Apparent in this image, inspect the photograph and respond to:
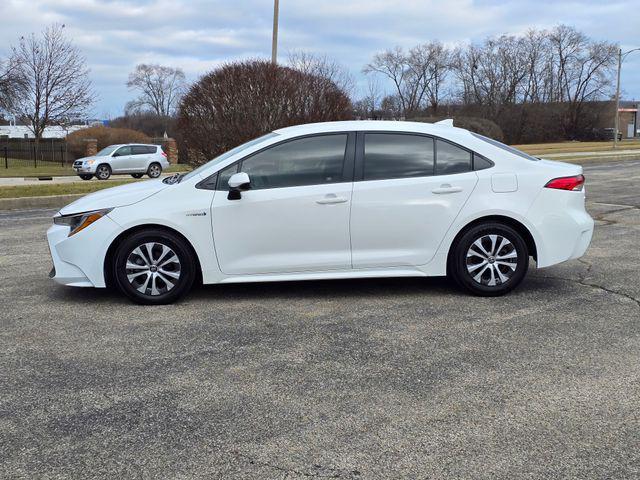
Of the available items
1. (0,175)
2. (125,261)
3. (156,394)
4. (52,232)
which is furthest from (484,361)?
(0,175)

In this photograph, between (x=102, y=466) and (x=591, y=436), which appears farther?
(x=591, y=436)

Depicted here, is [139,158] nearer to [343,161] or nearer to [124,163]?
[124,163]

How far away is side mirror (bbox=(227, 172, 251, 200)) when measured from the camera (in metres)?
5.36

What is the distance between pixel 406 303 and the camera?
5562 millimetres

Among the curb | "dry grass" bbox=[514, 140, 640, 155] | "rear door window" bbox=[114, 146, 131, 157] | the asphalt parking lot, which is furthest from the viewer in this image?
"dry grass" bbox=[514, 140, 640, 155]

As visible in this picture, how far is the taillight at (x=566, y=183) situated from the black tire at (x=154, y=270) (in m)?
3.25

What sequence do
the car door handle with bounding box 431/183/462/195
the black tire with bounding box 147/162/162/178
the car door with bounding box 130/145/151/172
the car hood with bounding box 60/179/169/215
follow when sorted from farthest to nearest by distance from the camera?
1. the black tire with bounding box 147/162/162/178
2. the car door with bounding box 130/145/151/172
3. the car door handle with bounding box 431/183/462/195
4. the car hood with bounding box 60/179/169/215

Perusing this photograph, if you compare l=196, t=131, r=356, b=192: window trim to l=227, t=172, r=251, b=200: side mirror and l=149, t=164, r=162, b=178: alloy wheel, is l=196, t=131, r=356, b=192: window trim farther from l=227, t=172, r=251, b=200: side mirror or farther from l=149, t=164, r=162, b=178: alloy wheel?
l=149, t=164, r=162, b=178: alloy wheel

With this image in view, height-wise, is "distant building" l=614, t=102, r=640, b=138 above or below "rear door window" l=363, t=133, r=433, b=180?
above

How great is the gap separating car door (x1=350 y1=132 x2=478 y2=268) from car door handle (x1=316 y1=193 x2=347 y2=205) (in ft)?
0.35

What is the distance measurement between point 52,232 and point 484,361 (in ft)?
12.4

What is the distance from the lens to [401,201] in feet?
18.3

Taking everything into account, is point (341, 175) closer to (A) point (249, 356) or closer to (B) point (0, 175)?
(A) point (249, 356)

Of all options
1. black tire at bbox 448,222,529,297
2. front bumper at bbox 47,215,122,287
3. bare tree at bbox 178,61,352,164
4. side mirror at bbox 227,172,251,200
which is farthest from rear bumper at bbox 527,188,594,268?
bare tree at bbox 178,61,352,164
